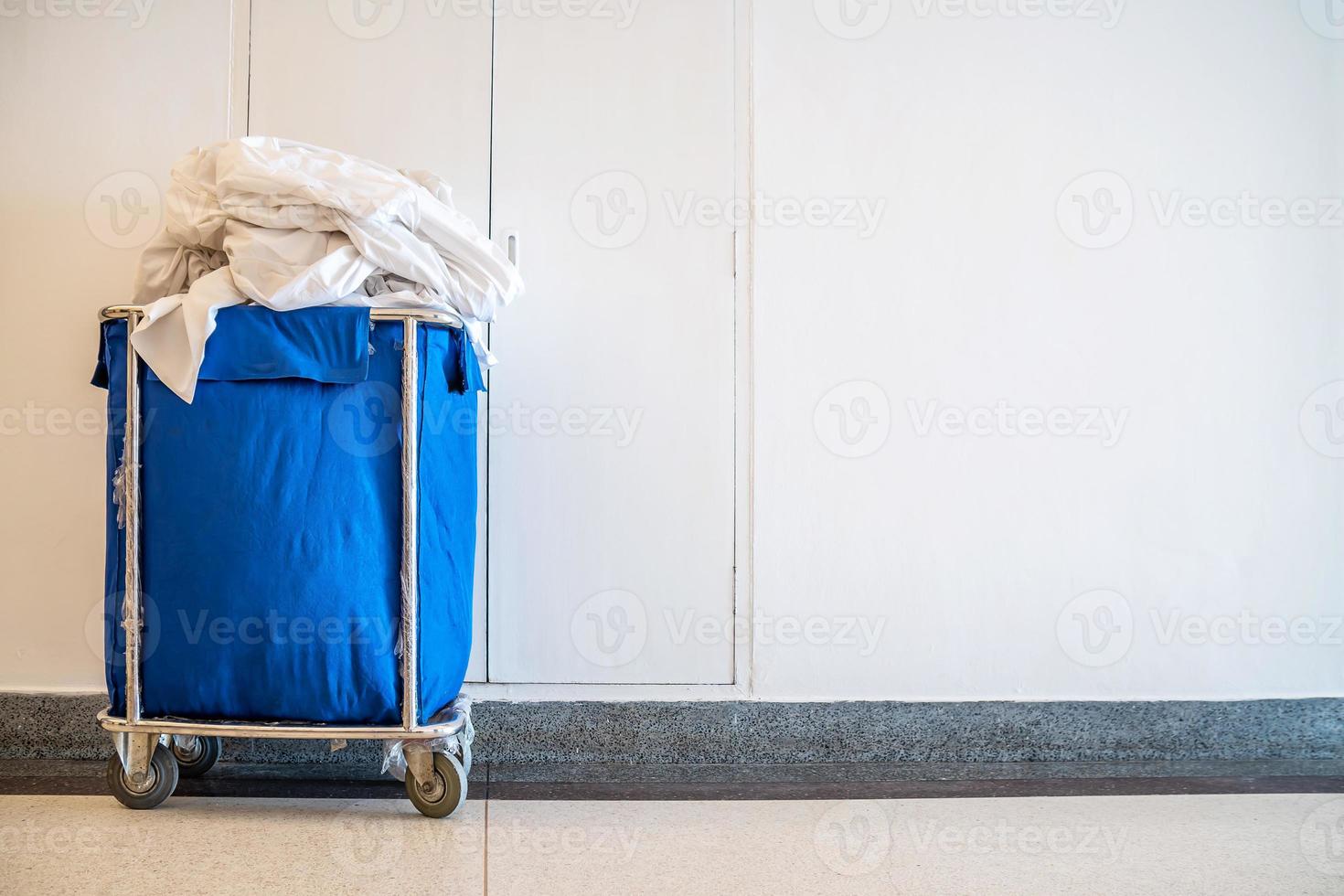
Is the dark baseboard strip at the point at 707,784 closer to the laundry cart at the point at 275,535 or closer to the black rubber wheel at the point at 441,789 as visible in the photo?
the black rubber wheel at the point at 441,789

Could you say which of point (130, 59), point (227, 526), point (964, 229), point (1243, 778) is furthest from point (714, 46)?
point (1243, 778)

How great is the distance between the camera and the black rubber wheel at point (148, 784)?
5.83 feet

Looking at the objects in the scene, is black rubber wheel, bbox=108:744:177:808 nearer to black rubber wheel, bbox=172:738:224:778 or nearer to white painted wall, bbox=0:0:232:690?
black rubber wheel, bbox=172:738:224:778

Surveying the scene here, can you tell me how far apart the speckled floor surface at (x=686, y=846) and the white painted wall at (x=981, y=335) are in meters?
0.41

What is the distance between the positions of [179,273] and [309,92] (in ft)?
2.11

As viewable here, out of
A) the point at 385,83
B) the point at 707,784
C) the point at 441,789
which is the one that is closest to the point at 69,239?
the point at 385,83

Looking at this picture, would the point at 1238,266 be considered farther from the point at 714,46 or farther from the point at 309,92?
the point at 309,92

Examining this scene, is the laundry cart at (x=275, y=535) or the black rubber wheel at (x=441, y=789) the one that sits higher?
the laundry cart at (x=275, y=535)

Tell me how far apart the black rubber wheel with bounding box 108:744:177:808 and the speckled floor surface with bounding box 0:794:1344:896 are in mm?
29

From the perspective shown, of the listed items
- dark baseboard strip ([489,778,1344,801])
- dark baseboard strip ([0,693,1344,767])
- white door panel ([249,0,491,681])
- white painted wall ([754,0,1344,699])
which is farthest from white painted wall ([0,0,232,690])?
white painted wall ([754,0,1344,699])

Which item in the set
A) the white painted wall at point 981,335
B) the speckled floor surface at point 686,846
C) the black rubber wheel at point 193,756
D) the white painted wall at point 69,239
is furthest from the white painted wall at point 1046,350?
the white painted wall at point 69,239

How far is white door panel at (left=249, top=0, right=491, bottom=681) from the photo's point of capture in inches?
87.2

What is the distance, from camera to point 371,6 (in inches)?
87.7

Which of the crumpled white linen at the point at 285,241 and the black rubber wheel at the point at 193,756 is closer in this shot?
the crumpled white linen at the point at 285,241
